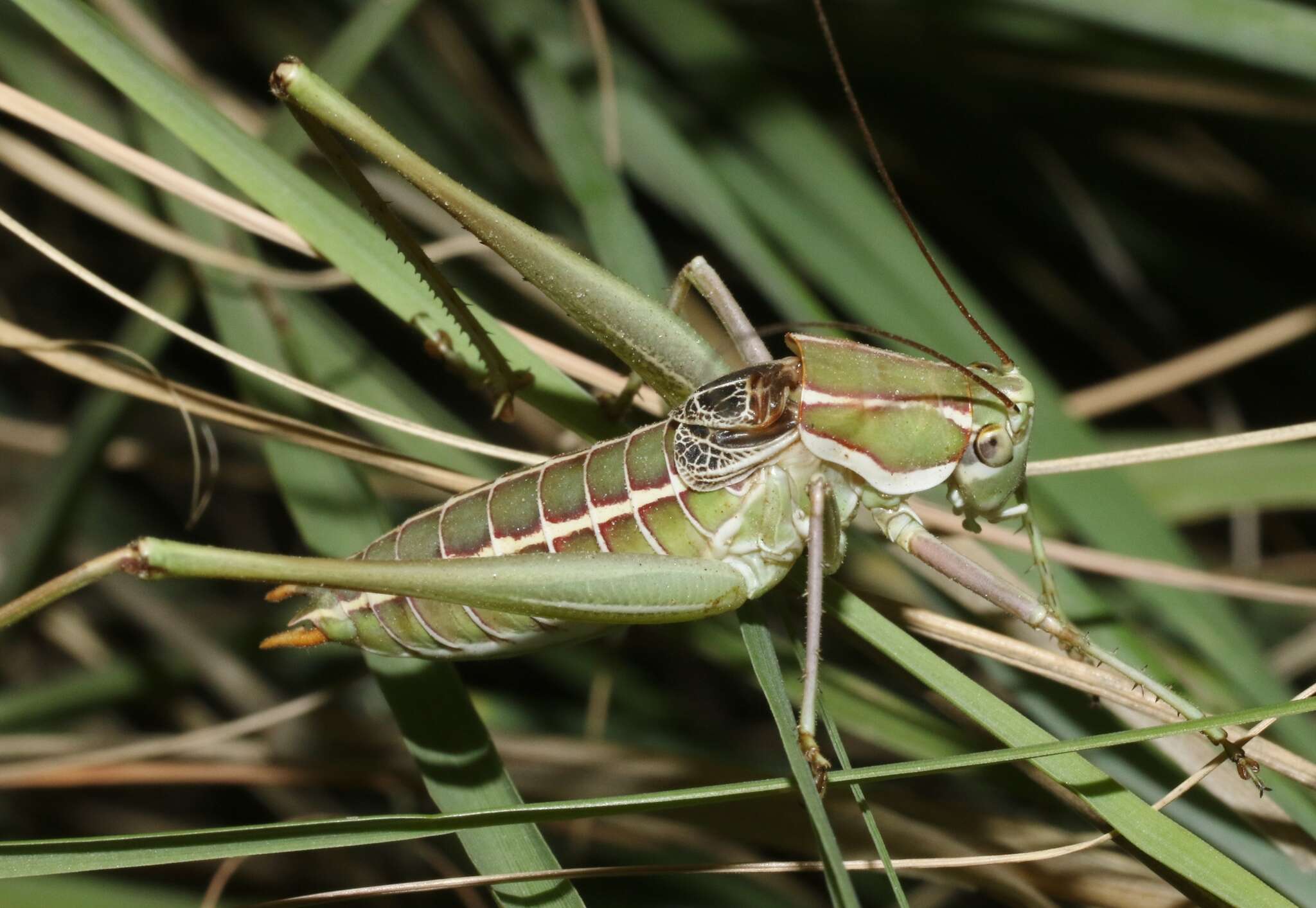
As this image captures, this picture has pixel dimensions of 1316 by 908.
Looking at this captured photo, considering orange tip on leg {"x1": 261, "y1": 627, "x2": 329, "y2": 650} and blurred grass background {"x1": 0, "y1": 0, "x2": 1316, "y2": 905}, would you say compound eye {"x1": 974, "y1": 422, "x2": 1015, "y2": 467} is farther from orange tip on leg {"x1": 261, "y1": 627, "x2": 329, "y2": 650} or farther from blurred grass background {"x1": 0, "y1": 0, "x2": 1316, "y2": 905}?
orange tip on leg {"x1": 261, "y1": 627, "x2": 329, "y2": 650}

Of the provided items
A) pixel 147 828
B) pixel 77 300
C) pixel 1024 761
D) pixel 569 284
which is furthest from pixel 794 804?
pixel 77 300

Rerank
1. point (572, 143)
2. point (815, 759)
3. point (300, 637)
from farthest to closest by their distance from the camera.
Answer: point (572, 143), point (300, 637), point (815, 759)

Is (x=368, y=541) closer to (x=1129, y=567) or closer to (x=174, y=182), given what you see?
(x=174, y=182)

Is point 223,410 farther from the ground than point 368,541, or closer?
farther from the ground

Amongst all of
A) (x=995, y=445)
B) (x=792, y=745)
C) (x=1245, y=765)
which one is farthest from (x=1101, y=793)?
(x=995, y=445)

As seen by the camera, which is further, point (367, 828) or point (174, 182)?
point (174, 182)

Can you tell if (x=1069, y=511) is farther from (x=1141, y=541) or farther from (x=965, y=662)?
(x=965, y=662)

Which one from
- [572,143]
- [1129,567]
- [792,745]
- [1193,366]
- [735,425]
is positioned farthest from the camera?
[1193,366]
